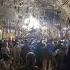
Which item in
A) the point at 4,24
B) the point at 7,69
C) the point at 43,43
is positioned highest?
the point at 4,24

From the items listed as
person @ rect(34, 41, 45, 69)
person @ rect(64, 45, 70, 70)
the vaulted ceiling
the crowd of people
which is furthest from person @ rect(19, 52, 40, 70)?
the vaulted ceiling

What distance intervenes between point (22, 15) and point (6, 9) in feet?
1.95

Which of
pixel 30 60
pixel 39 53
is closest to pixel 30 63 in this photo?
pixel 30 60

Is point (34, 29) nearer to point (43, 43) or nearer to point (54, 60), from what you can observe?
point (43, 43)

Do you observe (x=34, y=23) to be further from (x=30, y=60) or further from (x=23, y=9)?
(x=30, y=60)

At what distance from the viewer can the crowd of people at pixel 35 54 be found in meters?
10.5

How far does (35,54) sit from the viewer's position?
34.7 feet

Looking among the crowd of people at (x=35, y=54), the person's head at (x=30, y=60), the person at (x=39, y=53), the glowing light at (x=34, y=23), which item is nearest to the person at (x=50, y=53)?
the crowd of people at (x=35, y=54)

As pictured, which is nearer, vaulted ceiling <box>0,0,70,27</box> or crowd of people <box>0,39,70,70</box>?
crowd of people <box>0,39,70,70</box>

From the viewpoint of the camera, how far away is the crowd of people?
1048cm

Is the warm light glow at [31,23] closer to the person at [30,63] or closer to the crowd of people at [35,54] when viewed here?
the crowd of people at [35,54]

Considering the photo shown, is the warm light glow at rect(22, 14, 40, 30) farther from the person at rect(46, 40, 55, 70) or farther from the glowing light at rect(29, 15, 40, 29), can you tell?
the person at rect(46, 40, 55, 70)

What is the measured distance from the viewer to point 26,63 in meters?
10.5

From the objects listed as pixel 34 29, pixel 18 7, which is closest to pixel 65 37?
pixel 34 29
